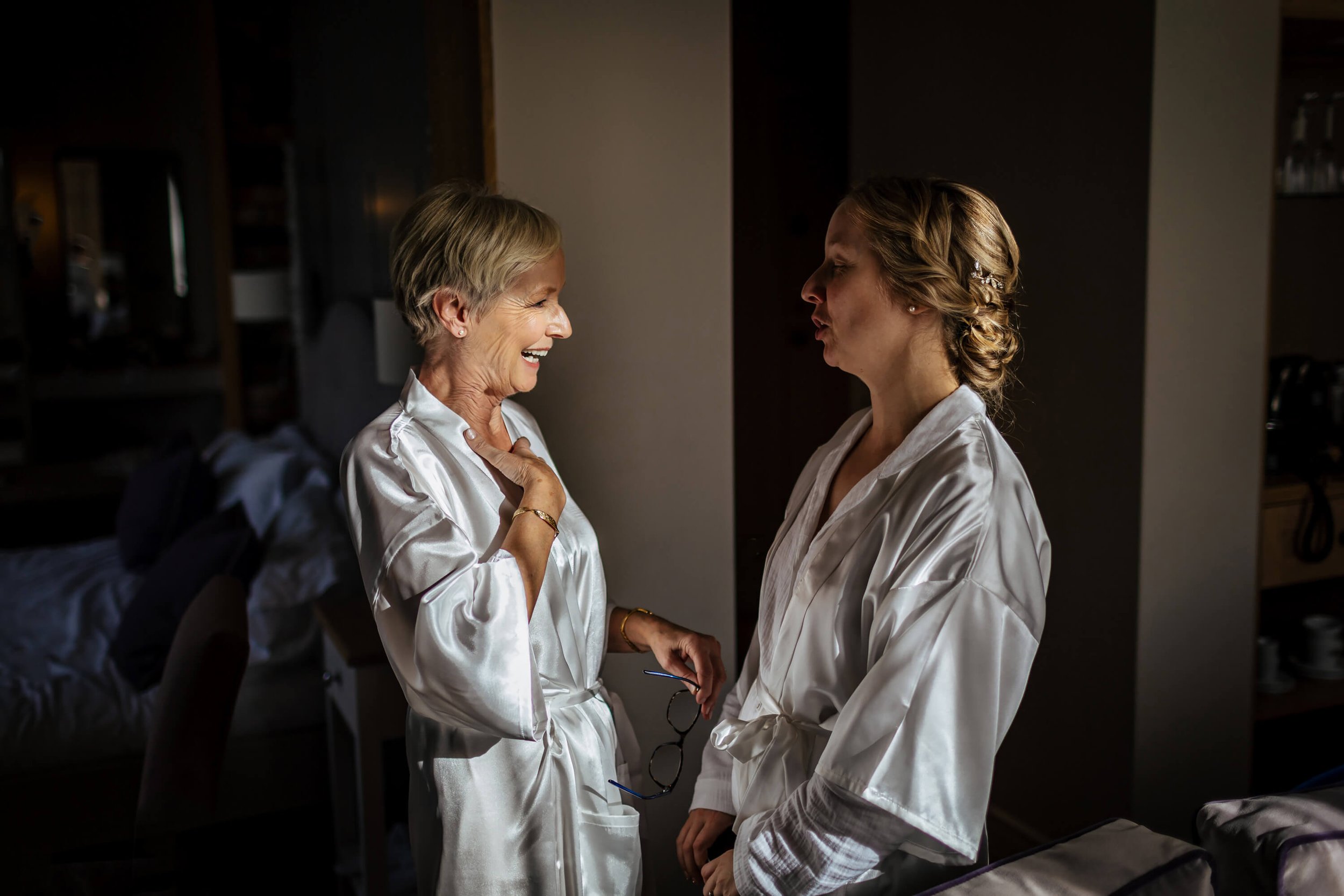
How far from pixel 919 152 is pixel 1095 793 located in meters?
1.66

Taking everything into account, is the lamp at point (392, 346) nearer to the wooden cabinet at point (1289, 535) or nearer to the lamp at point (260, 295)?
the wooden cabinet at point (1289, 535)

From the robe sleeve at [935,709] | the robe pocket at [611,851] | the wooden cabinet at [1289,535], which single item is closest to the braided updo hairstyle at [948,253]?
the robe sleeve at [935,709]

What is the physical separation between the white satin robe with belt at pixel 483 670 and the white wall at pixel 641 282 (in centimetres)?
35

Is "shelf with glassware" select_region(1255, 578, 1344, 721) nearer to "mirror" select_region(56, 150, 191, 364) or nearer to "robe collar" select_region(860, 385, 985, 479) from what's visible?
"robe collar" select_region(860, 385, 985, 479)

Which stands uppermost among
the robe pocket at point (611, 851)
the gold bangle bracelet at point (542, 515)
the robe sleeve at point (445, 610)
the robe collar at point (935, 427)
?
the robe collar at point (935, 427)

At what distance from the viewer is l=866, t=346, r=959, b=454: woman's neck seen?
1283 millimetres

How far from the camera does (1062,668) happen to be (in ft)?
8.23

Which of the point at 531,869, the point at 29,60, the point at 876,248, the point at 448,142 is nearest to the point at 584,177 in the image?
the point at 448,142

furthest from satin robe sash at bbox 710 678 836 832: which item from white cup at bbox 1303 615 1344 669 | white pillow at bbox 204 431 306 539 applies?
white pillow at bbox 204 431 306 539

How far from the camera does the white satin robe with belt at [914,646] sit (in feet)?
3.63

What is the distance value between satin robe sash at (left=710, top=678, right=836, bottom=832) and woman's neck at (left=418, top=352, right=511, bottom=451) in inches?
21.0

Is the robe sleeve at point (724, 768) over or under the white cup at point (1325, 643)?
over

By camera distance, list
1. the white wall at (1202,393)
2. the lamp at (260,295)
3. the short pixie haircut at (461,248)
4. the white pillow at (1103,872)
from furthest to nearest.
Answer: the lamp at (260,295)
the white wall at (1202,393)
the short pixie haircut at (461,248)
the white pillow at (1103,872)

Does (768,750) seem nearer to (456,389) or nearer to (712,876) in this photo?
(712,876)
